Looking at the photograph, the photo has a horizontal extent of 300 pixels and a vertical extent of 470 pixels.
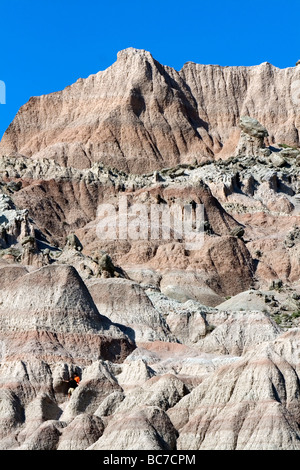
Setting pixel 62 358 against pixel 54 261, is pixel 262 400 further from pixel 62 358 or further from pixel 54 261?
pixel 54 261

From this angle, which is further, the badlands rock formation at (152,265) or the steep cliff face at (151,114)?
the steep cliff face at (151,114)

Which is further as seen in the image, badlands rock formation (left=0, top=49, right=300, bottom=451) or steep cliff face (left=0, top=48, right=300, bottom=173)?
steep cliff face (left=0, top=48, right=300, bottom=173)

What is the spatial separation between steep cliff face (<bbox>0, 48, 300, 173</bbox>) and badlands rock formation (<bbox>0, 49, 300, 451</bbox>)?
217 mm

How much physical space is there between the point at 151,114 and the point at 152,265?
51433 mm

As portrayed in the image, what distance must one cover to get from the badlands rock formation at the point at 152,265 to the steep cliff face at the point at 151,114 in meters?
0.22

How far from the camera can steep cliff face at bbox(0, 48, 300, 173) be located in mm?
158125

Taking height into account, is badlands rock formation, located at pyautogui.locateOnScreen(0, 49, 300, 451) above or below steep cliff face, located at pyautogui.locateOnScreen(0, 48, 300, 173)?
below

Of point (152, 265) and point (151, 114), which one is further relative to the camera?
point (151, 114)

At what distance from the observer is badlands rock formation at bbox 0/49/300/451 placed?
184 ft

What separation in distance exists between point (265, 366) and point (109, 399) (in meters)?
7.62

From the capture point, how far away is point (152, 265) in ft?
378

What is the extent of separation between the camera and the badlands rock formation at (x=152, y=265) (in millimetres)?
56188

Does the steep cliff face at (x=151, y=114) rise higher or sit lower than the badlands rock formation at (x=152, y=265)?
higher

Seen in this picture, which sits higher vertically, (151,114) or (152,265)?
(151,114)
